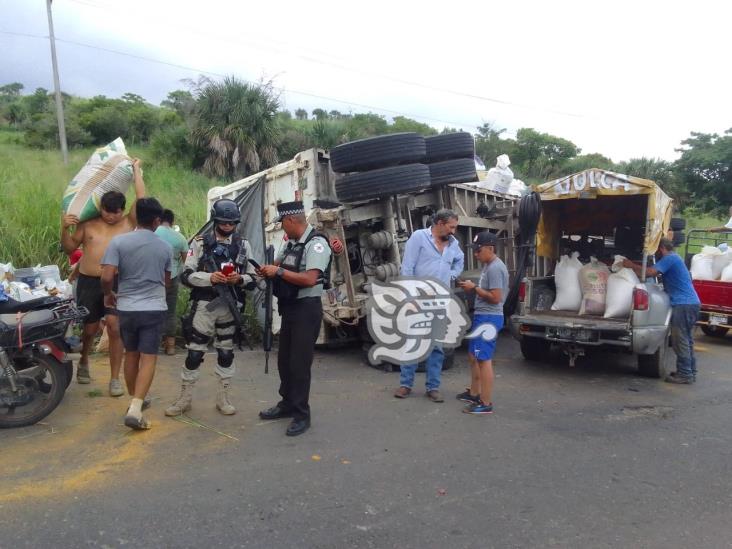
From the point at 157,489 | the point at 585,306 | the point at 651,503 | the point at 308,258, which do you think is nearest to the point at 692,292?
the point at 585,306

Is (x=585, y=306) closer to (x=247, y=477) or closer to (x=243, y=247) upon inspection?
(x=243, y=247)

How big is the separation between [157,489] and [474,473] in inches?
78.0

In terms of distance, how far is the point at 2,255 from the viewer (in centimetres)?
793

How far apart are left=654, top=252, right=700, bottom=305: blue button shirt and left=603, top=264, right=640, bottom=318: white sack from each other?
33 centimetres

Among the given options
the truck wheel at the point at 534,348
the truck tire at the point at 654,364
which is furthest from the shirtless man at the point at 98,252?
the truck tire at the point at 654,364

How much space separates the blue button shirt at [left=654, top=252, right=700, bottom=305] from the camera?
648 centimetres

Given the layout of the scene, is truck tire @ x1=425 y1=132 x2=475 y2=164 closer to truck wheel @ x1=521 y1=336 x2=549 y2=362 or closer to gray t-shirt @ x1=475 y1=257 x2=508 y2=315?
truck wheel @ x1=521 y1=336 x2=549 y2=362

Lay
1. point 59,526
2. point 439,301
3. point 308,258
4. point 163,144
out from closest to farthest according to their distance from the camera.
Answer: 1. point 59,526
2. point 308,258
3. point 439,301
4. point 163,144

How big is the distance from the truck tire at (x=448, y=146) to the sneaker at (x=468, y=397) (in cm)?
326

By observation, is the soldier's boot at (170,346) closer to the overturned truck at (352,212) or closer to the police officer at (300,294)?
the overturned truck at (352,212)

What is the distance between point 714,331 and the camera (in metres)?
9.58

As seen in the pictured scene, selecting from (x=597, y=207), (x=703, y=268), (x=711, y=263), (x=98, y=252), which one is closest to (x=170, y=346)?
(x=98, y=252)

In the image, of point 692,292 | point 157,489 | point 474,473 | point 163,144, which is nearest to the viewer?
point 157,489

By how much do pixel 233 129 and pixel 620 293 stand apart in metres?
12.8
